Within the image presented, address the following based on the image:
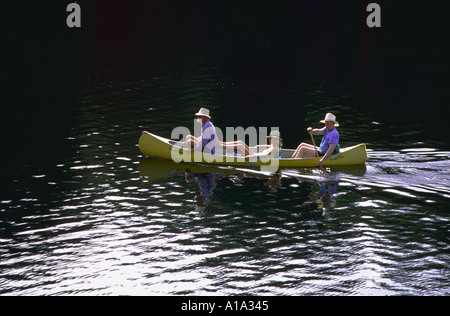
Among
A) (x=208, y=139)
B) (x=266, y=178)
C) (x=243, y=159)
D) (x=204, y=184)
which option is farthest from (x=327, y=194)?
(x=208, y=139)

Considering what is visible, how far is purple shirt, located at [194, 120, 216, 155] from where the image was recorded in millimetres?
24094

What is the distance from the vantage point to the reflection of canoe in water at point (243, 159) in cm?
2353

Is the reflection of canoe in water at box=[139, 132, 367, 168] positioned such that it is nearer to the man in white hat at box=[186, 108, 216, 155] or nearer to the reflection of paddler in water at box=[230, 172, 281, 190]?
the man in white hat at box=[186, 108, 216, 155]

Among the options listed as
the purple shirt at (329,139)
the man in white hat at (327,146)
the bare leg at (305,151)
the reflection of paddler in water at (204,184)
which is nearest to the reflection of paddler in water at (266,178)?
the reflection of paddler in water at (204,184)

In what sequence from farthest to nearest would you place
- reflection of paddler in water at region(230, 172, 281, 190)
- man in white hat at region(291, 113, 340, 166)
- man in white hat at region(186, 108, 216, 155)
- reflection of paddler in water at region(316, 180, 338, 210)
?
man in white hat at region(186, 108, 216, 155), man in white hat at region(291, 113, 340, 166), reflection of paddler in water at region(230, 172, 281, 190), reflection of paddler in water at region(316, 180, 338, 210)

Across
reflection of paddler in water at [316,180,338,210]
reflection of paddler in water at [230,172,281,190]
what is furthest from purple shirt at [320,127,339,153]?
reflection of paddler in water at [230,172,281,190]

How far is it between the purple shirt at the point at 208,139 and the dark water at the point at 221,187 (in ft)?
2.74

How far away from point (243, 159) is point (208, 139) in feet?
5.13

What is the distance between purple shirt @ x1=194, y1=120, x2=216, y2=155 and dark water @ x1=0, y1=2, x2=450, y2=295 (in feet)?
2.74

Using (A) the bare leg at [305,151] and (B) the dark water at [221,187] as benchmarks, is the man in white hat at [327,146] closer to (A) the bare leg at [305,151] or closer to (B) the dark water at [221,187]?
(A) the bare leg at [305,151]

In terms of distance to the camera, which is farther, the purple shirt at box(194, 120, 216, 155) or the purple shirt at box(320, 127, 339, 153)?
the purple shirt at box(194, 120, 216, 155)
